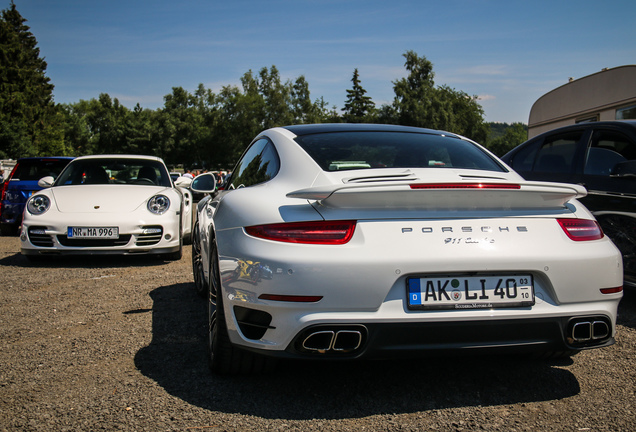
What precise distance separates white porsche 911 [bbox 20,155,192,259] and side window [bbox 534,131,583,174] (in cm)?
437

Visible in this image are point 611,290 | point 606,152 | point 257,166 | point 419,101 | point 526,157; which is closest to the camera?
point 611,290

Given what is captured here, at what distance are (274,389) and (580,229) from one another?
163 centimetres

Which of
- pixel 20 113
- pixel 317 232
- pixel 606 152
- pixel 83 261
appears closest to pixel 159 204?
pixel 83 261

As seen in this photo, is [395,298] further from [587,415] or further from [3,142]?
[3,142]

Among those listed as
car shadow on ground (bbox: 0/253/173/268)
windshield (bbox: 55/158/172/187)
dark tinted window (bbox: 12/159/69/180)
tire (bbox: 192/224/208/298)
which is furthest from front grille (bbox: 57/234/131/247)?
dark tinted window (bbox: 12/159/69/180)

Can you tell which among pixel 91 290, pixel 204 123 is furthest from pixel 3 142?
pixel 91 290

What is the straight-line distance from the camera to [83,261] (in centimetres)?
728

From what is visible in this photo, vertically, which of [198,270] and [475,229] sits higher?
[475,229]

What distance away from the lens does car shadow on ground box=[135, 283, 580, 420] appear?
2.54 metres

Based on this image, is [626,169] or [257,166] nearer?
[257,166]

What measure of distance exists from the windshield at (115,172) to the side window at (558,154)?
489cm

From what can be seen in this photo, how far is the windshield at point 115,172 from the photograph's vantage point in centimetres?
776

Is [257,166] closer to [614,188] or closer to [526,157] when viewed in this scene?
[614,188]

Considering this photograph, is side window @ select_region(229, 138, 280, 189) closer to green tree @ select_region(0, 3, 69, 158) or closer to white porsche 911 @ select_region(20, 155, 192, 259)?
white porsche 911 @ select_region(20, 155, 192, 259)
